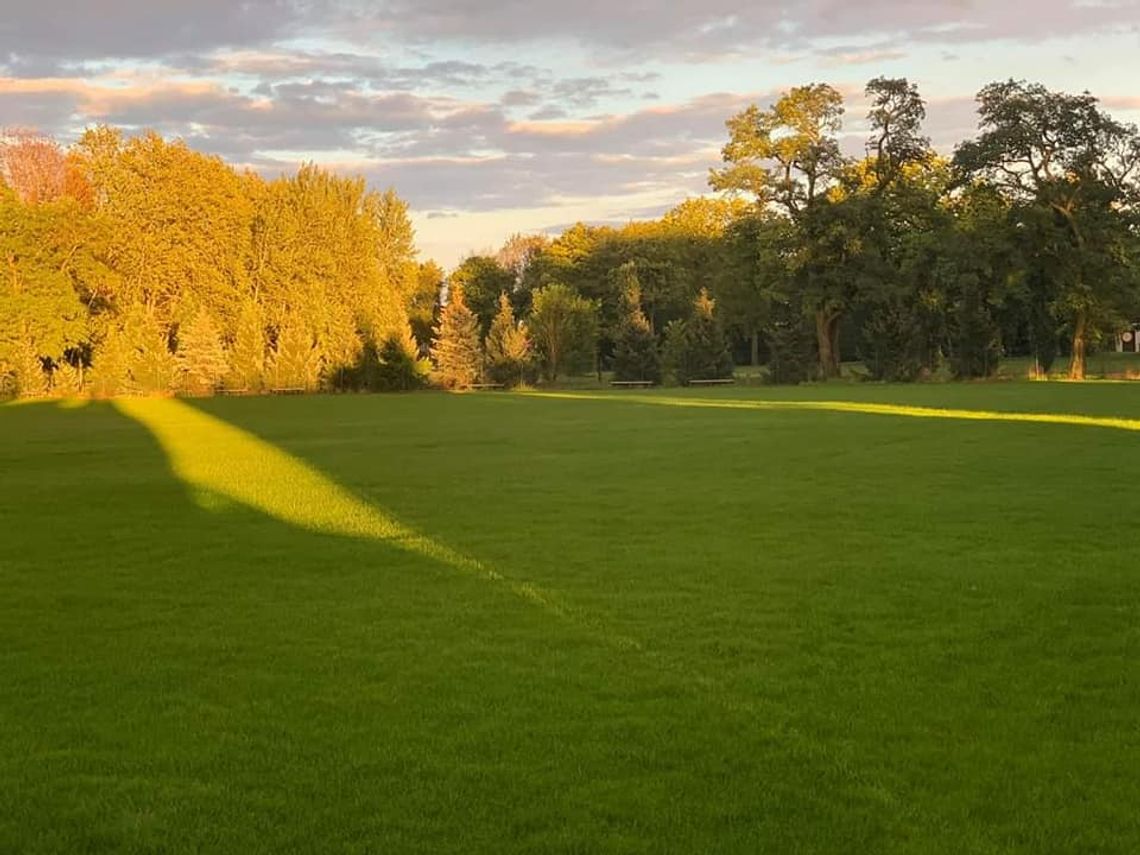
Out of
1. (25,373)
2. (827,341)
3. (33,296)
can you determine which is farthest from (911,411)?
(33,296)

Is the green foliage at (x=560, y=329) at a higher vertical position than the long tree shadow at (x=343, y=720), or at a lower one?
higher

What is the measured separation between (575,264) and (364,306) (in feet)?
77.4

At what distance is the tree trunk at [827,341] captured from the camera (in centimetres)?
5775

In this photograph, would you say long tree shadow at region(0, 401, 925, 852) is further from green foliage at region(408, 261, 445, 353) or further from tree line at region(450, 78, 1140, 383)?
green foliage at region(408, 261, 445, 353)

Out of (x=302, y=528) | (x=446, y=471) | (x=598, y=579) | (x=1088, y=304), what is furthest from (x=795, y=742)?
(x=1088, y=304)

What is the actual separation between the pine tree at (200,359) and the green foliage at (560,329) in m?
18.0

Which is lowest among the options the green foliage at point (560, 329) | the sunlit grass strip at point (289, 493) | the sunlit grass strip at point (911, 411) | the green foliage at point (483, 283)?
the sunlit grass strip at point (289, 493)

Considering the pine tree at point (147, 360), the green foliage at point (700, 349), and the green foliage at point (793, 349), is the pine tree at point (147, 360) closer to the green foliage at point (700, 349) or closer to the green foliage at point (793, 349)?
the green foliage at point (700, 349)

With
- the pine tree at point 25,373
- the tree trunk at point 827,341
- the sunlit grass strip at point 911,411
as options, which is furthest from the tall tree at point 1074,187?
the pine tree at point 25,373

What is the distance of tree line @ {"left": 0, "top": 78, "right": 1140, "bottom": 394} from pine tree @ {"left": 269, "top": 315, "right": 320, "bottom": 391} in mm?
114

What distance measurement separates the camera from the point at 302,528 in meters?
11.5

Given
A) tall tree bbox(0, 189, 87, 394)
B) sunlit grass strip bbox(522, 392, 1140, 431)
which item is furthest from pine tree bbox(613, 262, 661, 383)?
tall tree bbox(0, 189, 87, 394)

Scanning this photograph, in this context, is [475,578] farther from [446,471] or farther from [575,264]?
[575,264]

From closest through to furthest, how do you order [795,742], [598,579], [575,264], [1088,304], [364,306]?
[795,742] < [598,579] < [1088,304] < [364,306] < [575,264]
